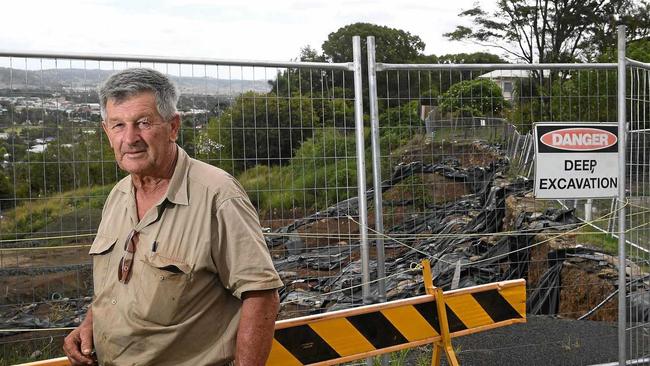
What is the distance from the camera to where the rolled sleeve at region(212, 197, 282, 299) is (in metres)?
2.54

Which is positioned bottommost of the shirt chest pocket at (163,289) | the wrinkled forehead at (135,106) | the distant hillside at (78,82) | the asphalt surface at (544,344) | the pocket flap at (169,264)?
the asphalt surface at (544,344)

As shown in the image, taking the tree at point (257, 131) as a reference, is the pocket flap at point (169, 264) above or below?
below

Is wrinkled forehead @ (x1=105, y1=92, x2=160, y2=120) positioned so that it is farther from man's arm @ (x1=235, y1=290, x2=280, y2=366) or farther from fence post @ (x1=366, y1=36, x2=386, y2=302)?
fence post @ (x1=366, y1=36, x2=386, y2=302)

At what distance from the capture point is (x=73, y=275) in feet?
14.5

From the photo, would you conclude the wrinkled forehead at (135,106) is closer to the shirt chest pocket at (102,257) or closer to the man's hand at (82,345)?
the shirt chest pocket at (102,257)

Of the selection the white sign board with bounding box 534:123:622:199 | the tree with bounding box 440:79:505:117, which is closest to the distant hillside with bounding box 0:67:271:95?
the tree with bounding box 440:79:505:117

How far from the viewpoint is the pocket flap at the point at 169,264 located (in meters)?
2.52

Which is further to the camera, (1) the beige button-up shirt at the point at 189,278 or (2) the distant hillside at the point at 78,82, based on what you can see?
(2) the distant hillside at the point at 78,82

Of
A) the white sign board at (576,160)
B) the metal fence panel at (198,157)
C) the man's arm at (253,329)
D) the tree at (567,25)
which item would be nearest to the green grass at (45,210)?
the metal fence panel at (198,157)

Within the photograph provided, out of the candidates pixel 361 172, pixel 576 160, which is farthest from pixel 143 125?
pixel 576 160

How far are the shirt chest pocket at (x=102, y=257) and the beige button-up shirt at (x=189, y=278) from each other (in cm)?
6

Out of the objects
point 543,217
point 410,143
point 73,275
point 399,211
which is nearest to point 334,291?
point 399,211

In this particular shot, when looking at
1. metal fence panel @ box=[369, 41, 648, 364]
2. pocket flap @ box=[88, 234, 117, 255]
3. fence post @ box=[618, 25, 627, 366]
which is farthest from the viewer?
fence post @ box=[618, 25, 627, 366]

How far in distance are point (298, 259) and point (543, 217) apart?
2385 mm
